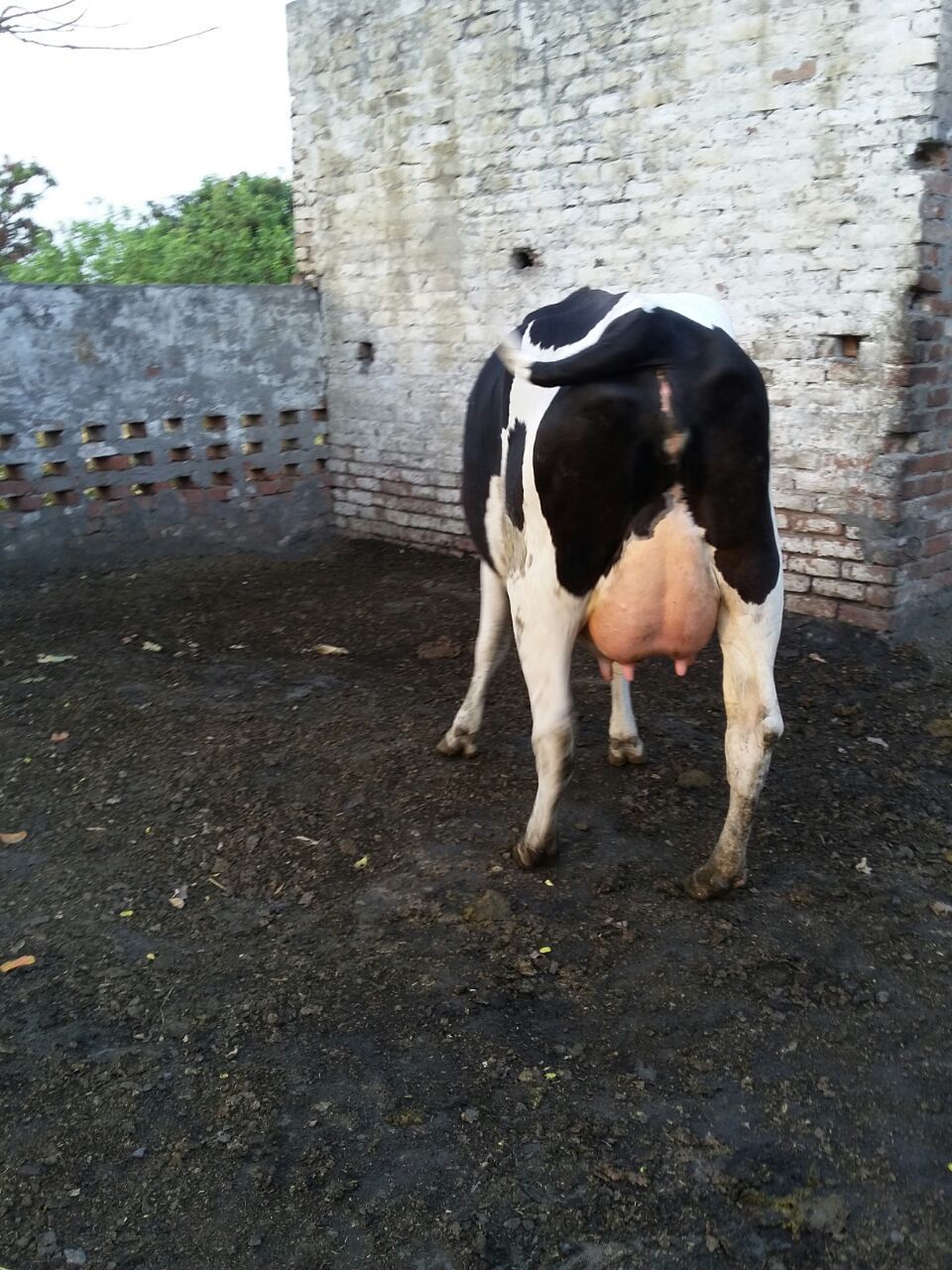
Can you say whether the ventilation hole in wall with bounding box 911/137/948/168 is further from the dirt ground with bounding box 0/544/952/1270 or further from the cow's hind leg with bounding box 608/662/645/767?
the cow's hind leg with bounding box 608/662/645/767

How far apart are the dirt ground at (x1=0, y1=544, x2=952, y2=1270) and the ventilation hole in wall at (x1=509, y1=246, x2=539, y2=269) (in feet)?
8.82

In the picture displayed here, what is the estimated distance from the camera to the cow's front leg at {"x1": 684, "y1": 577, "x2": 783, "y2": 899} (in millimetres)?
2701

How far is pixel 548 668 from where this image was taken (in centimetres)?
286

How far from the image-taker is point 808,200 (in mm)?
4824

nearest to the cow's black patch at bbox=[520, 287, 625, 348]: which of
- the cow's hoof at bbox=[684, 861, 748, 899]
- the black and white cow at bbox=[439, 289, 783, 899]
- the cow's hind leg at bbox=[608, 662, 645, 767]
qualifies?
the black and white cow at bbox=[439, 289, 783, 899]

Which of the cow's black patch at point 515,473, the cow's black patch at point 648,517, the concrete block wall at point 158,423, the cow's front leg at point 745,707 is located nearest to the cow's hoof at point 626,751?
the cow's front leg at point 745,707

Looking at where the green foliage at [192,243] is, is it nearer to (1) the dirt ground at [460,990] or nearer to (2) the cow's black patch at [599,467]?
(1) the dirt ground at [460,990]

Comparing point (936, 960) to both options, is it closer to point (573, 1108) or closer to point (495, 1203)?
point (573, 1108)

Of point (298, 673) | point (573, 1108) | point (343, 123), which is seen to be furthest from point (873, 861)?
point (343, 123)

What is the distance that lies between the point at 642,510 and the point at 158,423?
4.80m

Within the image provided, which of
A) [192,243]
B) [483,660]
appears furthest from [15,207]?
[483,660]

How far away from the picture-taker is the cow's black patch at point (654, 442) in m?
2.49

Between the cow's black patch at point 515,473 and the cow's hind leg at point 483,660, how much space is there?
726mm

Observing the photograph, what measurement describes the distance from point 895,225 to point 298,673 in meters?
3.24
